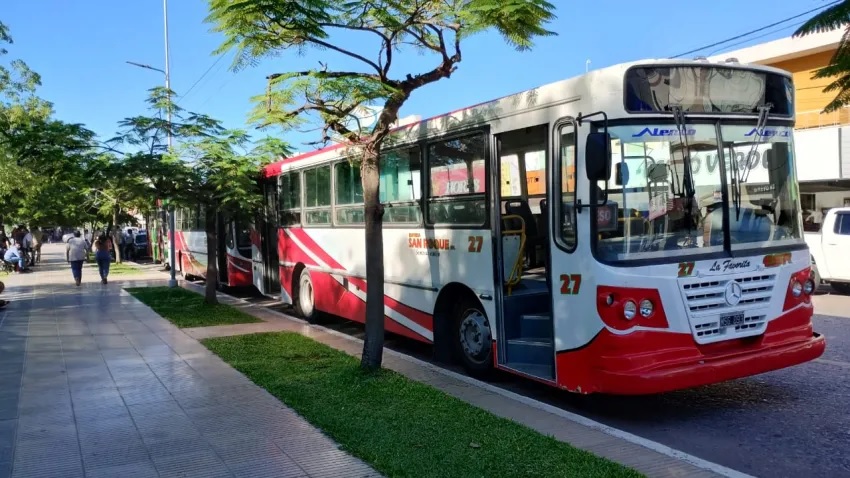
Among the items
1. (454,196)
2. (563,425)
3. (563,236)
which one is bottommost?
(563,425)

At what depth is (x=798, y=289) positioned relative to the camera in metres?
6.26

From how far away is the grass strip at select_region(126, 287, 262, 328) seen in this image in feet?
39.8

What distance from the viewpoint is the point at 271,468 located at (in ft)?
15.7

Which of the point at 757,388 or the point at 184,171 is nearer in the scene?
the point at 757,388

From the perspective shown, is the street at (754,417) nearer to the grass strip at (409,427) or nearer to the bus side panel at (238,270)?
the grass strip at (409,427)

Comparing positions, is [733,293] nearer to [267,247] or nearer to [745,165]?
[745,165]

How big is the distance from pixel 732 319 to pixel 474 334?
285 centimetres

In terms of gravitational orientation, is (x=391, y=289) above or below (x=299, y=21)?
below

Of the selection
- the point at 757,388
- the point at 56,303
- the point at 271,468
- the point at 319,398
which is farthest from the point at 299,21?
the point at 56,303

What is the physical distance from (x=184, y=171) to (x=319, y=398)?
741 centimetres

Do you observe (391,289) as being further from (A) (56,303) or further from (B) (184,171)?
(A) (56,303)

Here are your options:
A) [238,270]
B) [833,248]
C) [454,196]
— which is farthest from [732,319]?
[238,270]

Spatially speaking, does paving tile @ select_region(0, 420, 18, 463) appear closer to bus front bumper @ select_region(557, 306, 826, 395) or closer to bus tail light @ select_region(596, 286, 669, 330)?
bus front bumper @ select_region(557, 306, 826, 395)

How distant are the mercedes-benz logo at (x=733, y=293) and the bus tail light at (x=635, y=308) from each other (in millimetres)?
692
